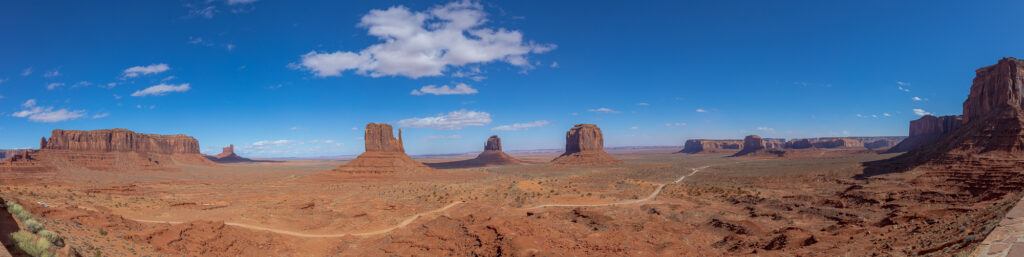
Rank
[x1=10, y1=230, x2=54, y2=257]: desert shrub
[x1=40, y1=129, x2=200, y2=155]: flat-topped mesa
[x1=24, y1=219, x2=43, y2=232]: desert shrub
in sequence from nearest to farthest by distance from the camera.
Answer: [x1=10, y1=230, x2=54, y2=257]: desert shrub, [x1=24, y1=219, x2=43, y2=232]: desert shrub, [x1=40, y1=129, x2=200, y2=155]: flat-topped mesa

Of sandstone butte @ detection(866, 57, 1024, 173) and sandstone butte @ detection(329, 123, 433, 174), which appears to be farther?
Result: sandstone butte @ detection(329, 123, 433, 174)

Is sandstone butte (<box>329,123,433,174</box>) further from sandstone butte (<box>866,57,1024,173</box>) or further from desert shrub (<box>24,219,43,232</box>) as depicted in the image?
sandstone butte (<box>866,57,1024,173</box>)

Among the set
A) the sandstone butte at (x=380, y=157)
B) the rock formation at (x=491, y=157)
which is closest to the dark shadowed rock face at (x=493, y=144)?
the rock formation at (x=491, y=157)

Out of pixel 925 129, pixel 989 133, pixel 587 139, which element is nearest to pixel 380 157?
pixel 587 139

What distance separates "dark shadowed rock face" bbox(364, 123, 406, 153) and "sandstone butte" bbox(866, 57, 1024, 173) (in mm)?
79984

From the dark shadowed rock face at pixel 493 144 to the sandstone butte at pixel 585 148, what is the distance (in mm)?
43943

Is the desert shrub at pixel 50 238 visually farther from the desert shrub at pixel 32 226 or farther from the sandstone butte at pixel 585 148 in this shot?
the sandstone butte at pixel 585 148

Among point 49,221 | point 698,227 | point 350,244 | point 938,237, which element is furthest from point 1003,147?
point 49,221

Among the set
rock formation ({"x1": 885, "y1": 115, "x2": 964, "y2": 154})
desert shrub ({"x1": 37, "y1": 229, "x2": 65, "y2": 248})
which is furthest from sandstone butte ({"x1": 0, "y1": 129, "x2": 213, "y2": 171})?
rock formation ({"x1": 885, "y1": 115, "x2": 964, "y2": 154})

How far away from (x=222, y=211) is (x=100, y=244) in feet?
59.8

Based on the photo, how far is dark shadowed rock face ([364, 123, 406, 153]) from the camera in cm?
7369

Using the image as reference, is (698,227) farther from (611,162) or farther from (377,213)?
(611,162)

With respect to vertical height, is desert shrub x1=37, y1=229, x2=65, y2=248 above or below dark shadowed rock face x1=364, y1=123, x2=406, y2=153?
below

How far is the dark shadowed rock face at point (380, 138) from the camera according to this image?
73.7 metres
